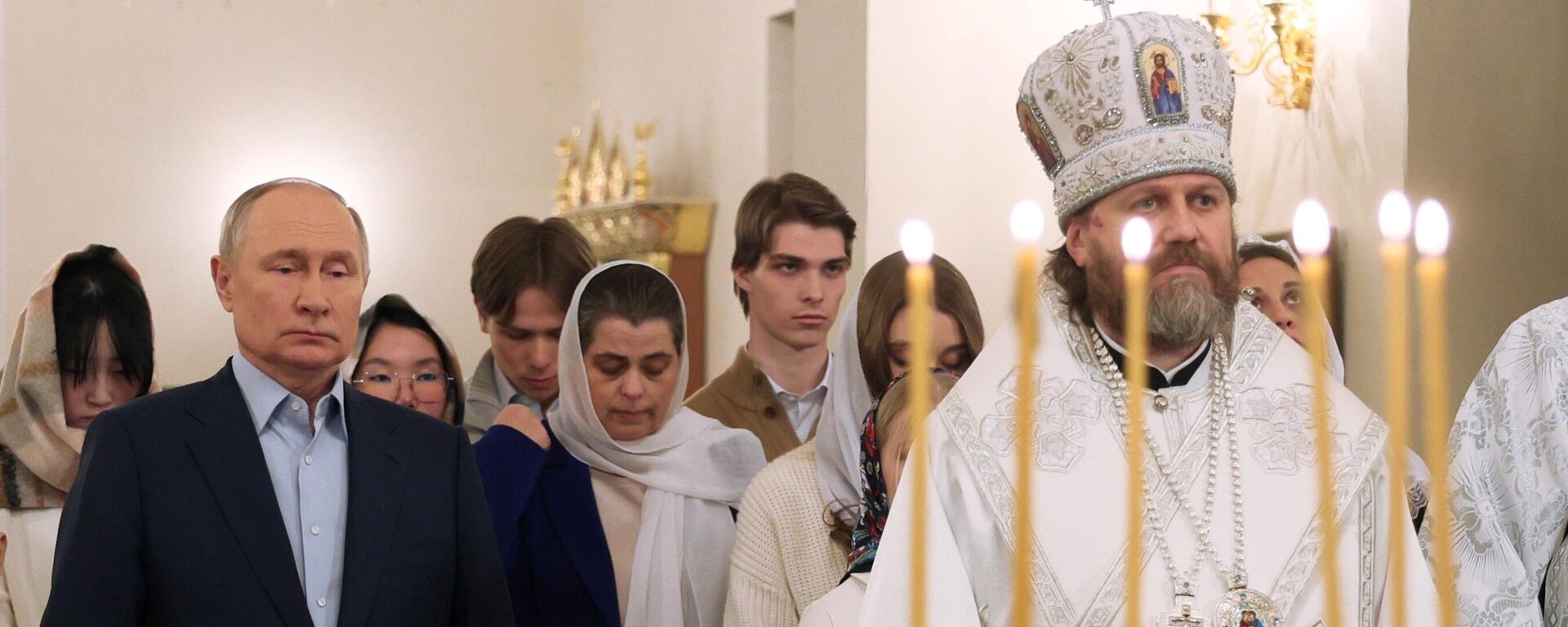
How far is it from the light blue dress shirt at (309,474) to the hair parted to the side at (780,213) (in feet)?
5.84

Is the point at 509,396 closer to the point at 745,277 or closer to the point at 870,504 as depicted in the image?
the point at 745,277

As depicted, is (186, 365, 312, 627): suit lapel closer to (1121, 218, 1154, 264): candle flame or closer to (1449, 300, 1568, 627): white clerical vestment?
(1121, 218, 1154, 264): candle flame

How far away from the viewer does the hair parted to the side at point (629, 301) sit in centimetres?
383

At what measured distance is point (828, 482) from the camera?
11.2ft

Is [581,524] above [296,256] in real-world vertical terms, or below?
below

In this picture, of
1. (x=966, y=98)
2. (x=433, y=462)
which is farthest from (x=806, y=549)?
(x=966, y=98)

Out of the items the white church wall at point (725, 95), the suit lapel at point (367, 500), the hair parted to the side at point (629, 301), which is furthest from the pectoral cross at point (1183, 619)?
the white church wall at point (725, 95)

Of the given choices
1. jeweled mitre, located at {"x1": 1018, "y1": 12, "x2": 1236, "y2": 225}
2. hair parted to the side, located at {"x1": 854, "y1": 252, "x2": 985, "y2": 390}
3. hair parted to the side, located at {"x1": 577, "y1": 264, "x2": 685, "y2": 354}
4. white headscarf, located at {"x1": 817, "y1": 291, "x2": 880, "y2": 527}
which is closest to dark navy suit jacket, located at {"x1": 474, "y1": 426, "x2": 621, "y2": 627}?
hair parted to the side, located at {"x1": 577, "y1": 264, "x2": 685, "y2": 354}

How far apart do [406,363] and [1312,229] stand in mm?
2886

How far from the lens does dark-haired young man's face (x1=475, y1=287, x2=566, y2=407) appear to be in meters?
4.36

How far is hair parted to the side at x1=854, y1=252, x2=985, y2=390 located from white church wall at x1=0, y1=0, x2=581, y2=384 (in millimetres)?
7292

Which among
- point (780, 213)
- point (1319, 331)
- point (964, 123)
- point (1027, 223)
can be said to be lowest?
point (1319, 331)

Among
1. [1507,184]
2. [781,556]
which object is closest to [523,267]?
[781,556]

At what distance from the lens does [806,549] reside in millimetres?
3344
